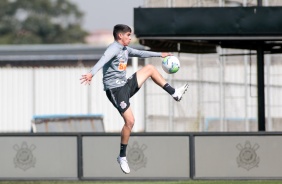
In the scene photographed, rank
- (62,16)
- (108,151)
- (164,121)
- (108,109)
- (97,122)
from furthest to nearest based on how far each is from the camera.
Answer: (62,16) → (108,109) → (97,122) → (164,121) → (108,151)

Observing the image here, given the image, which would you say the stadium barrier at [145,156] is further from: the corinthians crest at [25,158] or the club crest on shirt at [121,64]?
the club crest on shirt at [121,64]

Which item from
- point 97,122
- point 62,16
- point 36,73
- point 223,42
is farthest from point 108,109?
point 62,16

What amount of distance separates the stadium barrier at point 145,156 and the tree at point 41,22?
104148mm

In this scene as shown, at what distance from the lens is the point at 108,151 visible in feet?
73.9

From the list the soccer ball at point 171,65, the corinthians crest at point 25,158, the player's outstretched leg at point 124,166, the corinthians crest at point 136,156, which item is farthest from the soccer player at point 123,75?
the corinthians crest at point 25,158

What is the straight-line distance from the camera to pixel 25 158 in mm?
22688

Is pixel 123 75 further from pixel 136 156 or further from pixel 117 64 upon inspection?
pixel 136 156

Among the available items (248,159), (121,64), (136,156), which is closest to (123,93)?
(121,64)

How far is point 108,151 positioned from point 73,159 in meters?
0.79

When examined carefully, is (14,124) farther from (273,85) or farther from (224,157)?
(224,157)

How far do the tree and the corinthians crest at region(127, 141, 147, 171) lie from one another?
104708 mm

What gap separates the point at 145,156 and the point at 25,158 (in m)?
2.59

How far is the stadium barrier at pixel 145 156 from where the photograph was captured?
869 inches

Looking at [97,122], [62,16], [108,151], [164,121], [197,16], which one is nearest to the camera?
[197,16]
